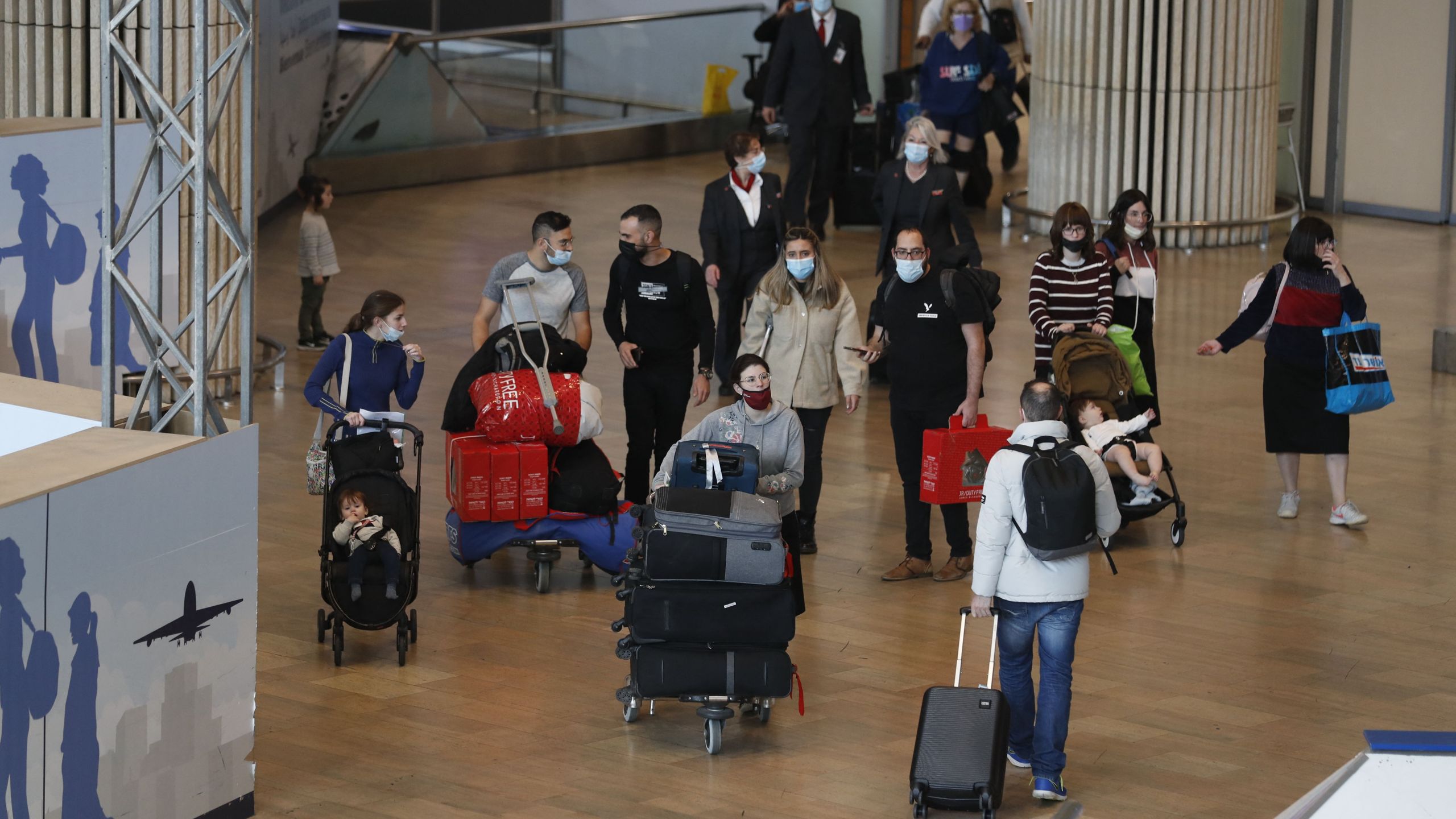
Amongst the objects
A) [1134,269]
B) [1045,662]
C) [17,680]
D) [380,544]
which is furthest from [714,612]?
[1134,269]

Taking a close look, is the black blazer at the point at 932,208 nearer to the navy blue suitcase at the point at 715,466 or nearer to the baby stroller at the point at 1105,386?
the baby stroller at the point at 1105,386

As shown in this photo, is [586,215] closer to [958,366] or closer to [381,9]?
[381,9]

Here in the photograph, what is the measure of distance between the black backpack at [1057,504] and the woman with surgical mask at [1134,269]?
11.8 feet

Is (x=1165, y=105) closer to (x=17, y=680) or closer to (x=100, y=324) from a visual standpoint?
(x=100, y=324)

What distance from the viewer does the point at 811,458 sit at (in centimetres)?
934

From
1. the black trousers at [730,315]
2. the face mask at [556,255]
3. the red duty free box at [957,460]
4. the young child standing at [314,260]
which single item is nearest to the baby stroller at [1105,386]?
the red duty free box at [957,460]

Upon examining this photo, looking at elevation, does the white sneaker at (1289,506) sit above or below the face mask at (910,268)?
below

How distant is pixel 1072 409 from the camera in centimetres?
967

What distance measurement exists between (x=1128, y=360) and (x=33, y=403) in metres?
5.37

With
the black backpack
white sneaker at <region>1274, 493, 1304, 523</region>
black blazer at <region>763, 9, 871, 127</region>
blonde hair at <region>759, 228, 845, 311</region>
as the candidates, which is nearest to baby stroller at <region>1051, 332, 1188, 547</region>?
white sneaker at <region>1274, 493, 1304, 523</region>

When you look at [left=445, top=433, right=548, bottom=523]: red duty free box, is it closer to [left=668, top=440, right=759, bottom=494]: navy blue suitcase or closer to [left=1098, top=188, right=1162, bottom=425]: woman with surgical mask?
[left=668, top=440, right=759, bottom=494]: navy blue suitcase

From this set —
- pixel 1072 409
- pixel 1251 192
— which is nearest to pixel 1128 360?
pixel 1072 409

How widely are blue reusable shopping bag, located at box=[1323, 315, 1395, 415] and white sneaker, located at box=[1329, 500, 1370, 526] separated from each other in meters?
0.55

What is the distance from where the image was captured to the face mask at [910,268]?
8.79 metres
